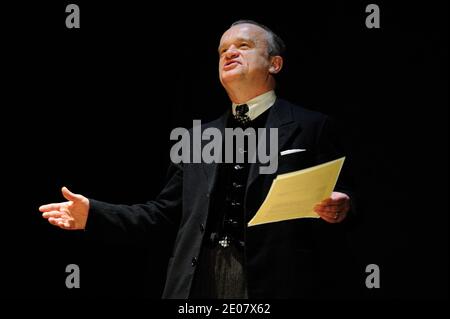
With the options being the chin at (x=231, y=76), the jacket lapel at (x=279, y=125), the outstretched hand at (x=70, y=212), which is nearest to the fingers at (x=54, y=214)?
the outstretched hand at (x=70, y=212)

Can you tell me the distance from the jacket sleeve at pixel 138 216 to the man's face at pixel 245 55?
0.41m

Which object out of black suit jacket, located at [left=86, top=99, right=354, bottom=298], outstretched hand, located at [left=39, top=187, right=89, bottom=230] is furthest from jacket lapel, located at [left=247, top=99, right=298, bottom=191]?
outstretched hand, located at [left=39, top=187, right=89, bottom=230]

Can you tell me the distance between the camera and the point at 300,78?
2.44 metres

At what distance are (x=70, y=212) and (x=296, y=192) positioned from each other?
0.77m

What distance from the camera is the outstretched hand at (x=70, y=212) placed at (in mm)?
1748

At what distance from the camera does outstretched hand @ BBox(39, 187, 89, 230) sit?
175 centimetres

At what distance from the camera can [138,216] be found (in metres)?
1.90

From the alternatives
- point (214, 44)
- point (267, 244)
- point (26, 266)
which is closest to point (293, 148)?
point (267, 244)

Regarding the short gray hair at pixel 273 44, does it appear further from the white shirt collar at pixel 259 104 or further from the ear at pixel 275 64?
the white shirt collar at pixel 259 104

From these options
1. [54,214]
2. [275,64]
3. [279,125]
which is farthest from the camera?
[275,64]

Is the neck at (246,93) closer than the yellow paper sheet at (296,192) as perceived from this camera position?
No

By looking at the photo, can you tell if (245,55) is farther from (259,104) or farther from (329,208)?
(329,208)

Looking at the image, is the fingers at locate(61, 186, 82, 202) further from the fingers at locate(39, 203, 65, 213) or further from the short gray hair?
the short gray hair

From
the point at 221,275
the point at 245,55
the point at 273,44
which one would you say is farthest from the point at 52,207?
the point at 273,44
